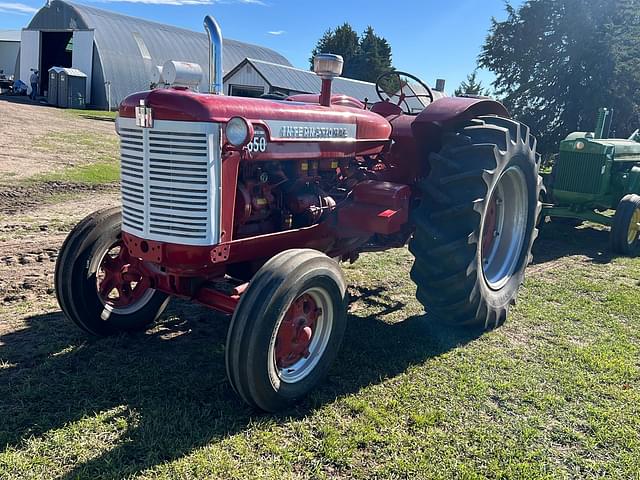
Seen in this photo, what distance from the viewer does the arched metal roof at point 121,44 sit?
29844 millimetres

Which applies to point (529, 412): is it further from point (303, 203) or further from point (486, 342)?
point (303, 203)

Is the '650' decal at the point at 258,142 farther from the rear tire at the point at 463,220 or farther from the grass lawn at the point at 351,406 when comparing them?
the grass lawn at the point at 351,406

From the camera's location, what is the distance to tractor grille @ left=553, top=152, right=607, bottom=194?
7.99 m

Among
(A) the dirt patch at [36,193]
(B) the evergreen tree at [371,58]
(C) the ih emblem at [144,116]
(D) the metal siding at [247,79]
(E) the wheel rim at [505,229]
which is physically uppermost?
(B) the evergreen tree at [371,58]

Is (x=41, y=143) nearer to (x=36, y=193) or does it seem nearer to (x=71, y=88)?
(x=36, y=193)

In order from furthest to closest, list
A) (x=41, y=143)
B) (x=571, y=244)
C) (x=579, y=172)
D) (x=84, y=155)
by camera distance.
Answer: (x=41, y=143) < (x=84, y=155) < (x=579, y=172) < (x=571, y=244)

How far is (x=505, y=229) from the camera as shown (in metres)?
5.09

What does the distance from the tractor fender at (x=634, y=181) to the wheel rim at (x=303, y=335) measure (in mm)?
6234

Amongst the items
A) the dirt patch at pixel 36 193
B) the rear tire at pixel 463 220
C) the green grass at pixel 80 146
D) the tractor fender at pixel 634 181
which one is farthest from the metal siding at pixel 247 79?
the rear tire at pixel 463 220

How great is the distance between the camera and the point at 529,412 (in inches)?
134

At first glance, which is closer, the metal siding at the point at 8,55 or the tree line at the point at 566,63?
the tree line at the point at 566,63

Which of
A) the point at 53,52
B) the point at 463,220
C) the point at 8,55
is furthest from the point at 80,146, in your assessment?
the point at 8,55

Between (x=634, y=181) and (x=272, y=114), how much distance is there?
6413 millimetres

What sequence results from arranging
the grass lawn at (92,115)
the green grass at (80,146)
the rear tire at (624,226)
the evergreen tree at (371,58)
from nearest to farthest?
the rear tire at (624,226) → the green grass at (80,146) → the grass lawn at (92,115) → the evergreen tree at (371,58)
